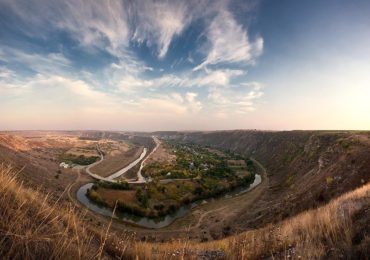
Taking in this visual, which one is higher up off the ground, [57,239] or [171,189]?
[57,239]

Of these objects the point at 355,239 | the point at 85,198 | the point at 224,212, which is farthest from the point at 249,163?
the point at 355,239

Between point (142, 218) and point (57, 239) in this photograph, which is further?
point (142, 218)

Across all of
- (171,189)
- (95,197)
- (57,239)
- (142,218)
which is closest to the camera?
(57,239)

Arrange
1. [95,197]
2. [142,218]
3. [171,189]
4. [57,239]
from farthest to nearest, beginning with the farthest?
1. [171,189]
2. [95,197]
3. [142,218]
4. [57,239]

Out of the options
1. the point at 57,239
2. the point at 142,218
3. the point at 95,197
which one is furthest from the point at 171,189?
the point at 57,239

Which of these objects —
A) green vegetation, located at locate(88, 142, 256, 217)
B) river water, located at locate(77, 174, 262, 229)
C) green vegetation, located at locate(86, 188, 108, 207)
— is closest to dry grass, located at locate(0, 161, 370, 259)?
river water, located at locate(77, 174, 262, 229)

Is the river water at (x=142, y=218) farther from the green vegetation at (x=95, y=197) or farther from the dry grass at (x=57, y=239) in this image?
the dry grass at (x=57, y=239)

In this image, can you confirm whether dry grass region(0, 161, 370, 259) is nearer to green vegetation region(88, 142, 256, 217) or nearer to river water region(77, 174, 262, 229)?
river water region(77, 174, 262, 229)

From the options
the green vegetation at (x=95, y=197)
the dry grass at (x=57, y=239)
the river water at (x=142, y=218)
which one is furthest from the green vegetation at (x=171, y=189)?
the dry grass at (x=57, y=239)

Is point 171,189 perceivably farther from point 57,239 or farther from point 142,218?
point 57,239

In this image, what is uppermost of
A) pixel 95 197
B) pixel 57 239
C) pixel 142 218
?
pixel 57 239

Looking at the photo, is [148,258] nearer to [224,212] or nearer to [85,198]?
[224,212]
